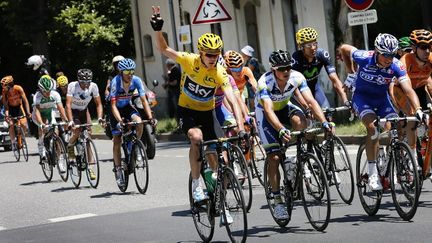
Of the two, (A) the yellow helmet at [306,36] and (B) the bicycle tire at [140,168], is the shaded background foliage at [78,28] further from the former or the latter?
(A) the yellow helmet at [306,36]

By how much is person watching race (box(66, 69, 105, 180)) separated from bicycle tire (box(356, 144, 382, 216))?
21.0ft

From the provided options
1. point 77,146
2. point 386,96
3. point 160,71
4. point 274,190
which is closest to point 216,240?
point 274,190

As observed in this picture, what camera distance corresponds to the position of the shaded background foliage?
1642 inches

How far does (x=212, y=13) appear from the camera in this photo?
21250 millimetres

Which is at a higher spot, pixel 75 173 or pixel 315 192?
pixel 315 192

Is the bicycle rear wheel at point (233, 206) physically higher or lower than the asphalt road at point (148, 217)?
higher

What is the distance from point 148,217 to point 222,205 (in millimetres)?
3257

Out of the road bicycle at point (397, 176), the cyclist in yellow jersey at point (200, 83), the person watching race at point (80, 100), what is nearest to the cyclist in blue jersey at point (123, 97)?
the person watching race at point (80, 100)

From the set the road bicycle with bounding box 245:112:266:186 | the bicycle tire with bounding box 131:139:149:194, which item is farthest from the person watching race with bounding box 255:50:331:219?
the bicycle tire with bounding box 131:139:149:194

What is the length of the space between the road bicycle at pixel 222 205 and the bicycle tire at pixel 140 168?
4.56m

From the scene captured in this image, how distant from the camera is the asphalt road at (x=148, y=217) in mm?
9938

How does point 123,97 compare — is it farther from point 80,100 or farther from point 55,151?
point 55,151

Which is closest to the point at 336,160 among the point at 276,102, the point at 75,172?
the point at 276,102

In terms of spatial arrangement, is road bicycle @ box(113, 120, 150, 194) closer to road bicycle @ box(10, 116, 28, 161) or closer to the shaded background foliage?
road bicycle @ box(10, 116, 28, 161)
